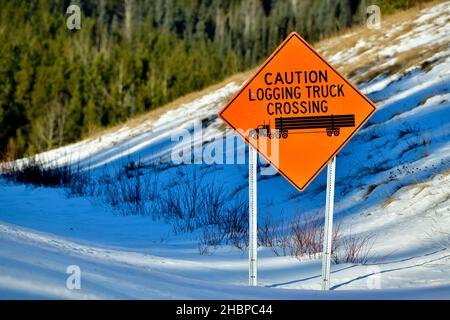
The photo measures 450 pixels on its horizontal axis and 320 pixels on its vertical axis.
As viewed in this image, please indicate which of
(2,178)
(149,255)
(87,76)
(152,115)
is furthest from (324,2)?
(149,255)

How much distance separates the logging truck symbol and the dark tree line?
10.7m

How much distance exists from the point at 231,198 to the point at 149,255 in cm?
387

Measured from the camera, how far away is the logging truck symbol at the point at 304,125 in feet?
13.4

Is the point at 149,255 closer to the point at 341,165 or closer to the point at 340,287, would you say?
the point at 340,287

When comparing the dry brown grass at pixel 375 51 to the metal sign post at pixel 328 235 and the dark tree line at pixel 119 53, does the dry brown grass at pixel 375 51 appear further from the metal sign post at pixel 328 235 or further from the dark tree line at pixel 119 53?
the metal sign post at pixel 328 235

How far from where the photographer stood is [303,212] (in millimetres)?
7285

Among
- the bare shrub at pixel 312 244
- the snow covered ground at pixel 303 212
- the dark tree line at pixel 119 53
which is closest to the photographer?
the snow covered ground at pixel 303 212

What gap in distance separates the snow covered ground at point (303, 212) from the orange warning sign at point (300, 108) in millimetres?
1130

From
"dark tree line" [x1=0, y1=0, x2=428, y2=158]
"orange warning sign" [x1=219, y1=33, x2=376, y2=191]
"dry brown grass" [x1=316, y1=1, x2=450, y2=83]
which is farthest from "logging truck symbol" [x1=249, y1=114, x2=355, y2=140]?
"dark tree line" [x1=0, y1=0, x2=428, y2=158]

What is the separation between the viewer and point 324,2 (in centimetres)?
6925

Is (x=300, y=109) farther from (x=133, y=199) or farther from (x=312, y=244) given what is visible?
(x=133, y=199)

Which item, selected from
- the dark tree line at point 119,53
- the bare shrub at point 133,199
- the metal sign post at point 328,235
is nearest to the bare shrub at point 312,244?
the metal sign post at point 328,235

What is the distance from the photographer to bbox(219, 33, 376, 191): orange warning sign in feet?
13.3
